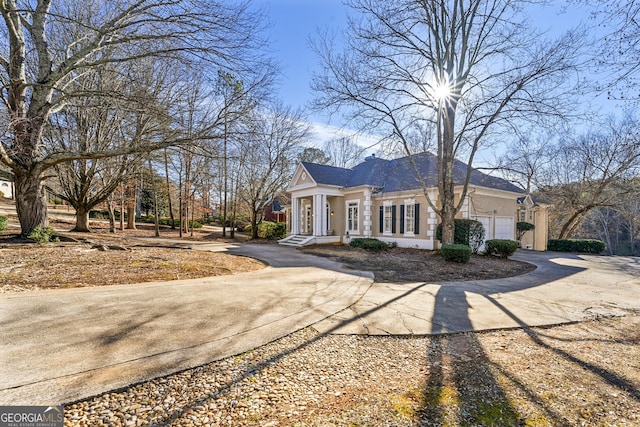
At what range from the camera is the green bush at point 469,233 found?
12.8 metres

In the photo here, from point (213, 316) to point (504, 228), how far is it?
54.9 feet

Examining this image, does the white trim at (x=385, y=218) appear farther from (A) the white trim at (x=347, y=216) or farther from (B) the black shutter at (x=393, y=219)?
(A) the white trim at (x=347, y=216)

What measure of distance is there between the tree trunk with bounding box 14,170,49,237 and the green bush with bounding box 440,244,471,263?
46.2 feet

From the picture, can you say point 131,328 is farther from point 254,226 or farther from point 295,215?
point 254,226

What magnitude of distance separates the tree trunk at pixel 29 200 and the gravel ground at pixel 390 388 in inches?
412

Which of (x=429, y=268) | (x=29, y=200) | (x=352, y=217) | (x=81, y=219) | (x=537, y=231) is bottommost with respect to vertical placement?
(x=429, y=268)

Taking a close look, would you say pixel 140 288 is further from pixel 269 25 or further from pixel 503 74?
pixel 503 74

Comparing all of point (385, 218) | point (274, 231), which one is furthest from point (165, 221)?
point (385, 218)

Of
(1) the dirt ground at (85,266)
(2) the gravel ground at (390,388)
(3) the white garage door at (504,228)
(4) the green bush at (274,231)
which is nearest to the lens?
(2) the gravel ground at (390,388)

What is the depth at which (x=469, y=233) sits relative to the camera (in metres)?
12.8

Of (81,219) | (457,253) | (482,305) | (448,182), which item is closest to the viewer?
(482,305)

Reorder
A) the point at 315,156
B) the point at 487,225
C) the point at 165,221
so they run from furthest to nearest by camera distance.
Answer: the point at 315,156, the point at 165,221, the point at 487,225

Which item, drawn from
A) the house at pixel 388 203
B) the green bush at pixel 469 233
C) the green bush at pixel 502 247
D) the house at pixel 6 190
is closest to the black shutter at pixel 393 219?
the house at pixel 388 203

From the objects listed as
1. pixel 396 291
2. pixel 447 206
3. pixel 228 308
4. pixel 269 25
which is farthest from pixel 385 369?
pixel 447 206
